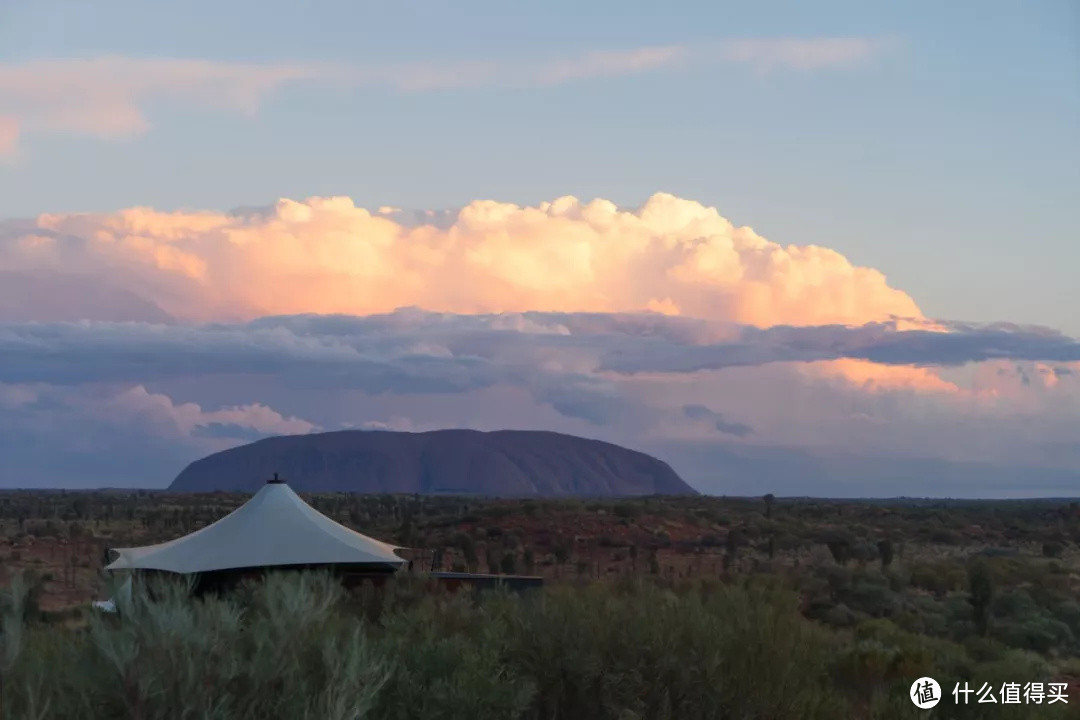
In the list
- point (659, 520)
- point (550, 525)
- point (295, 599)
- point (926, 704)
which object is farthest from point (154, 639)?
point (659, 520)

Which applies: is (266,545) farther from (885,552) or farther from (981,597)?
(885,552)

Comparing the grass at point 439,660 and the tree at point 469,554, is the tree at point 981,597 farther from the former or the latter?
the tree at point 469,554

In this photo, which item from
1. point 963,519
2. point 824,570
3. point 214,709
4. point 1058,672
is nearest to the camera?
point 214,709

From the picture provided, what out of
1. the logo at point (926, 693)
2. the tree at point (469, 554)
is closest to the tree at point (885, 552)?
the tree at point (469, 554)

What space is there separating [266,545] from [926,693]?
1071 cm

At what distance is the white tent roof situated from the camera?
20.9 m

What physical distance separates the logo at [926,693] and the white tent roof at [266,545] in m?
8.91

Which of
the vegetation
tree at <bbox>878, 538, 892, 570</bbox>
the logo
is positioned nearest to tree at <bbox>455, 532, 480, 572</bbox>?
tree at <bbox>878, 538, 892, 570</bbox>

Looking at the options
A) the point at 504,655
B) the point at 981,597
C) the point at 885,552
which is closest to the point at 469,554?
the point at 885,552

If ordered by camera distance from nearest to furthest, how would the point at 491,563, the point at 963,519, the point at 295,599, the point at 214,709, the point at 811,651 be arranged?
1. the point at 214,709
2. the point at 295,599
3. the point at 811,651
4. the point at 491,563
5. the point at 963,519

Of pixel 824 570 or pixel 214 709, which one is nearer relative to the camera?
pixel 214 709

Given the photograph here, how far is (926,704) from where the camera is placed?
14.7 meters

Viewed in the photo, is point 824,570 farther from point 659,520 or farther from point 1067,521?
point 1067,521

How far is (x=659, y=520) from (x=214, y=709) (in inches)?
2353
